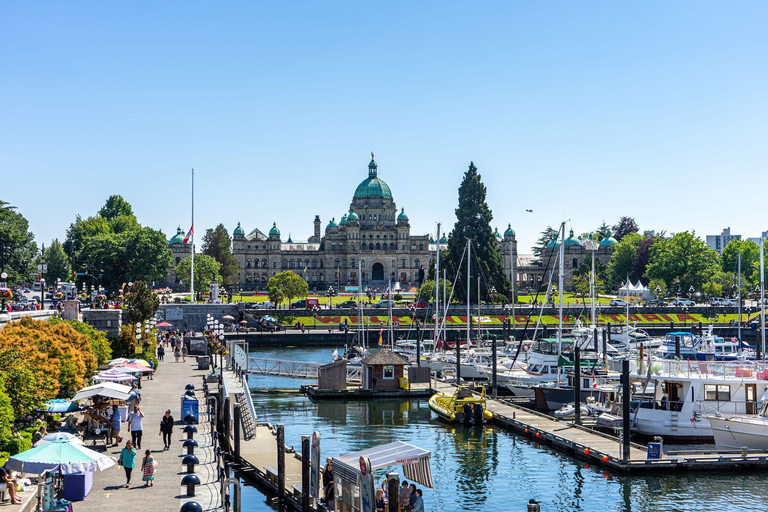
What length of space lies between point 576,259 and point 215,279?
8120 cm

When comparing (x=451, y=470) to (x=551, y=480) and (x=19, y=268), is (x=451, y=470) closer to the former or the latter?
(x=551, y=480)

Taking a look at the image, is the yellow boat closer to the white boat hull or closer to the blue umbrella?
the white boat hull

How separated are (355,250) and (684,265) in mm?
69934

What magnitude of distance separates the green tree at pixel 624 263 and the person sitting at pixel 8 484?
150544mm

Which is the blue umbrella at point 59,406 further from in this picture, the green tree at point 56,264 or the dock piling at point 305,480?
the green tree at point 56,264

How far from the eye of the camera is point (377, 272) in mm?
184875

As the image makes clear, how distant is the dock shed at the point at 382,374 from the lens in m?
54.1

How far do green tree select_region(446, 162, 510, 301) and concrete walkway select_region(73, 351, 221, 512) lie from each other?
7264 cm

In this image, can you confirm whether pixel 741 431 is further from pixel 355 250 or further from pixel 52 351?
pixel 355 250

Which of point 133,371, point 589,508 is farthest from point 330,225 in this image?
point 589,508

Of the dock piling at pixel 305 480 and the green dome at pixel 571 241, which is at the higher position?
the green dome at pixel 571 241

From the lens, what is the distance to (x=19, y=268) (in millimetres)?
86812

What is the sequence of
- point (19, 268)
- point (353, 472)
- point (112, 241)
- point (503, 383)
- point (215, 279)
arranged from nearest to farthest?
point (353, 472) → point (503, 383) → point (19, 268) → point (112, 241) → point (215, 279)

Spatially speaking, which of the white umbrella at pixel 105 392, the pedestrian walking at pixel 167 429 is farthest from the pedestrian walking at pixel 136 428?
the white umbrella at pixel 105 392
